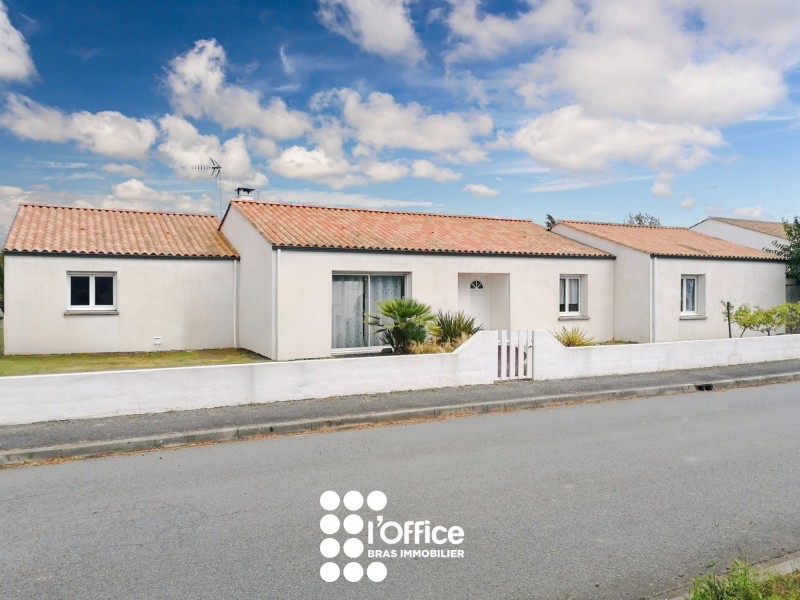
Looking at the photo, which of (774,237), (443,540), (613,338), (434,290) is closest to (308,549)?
(443,540)

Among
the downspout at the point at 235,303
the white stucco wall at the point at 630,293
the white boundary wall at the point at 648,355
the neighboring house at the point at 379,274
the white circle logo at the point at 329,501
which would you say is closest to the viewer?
the white circle logo at the point at 329,501

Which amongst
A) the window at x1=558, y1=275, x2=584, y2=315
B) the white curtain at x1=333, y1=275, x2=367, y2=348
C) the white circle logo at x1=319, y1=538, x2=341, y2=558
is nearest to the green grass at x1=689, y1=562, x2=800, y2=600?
the white circle logo at x1=319, y1=538, x2=341, y2=558

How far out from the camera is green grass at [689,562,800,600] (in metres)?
3.63

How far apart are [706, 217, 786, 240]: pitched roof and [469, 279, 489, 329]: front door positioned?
18.3 meters

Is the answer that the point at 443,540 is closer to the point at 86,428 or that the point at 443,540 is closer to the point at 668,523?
the point at 668,523

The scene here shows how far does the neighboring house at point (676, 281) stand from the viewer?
19.0 m

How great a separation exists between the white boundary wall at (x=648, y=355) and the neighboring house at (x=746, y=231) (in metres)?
14.3

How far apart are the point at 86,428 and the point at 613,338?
16144 millimetres

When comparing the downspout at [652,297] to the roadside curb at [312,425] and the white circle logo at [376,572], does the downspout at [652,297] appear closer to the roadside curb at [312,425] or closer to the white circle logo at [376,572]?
the roadside curb at [312,425]

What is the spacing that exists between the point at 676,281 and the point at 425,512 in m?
16.7

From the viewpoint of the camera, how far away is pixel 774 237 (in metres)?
28.8

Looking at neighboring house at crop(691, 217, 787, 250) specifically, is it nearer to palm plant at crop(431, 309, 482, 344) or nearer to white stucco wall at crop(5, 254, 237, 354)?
palm plant at crop(431, 309, 482, 344)

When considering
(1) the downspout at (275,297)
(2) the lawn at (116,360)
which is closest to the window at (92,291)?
(2) the lawn at (116,360)

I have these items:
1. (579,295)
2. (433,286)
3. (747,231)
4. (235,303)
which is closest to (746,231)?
(747,231)
